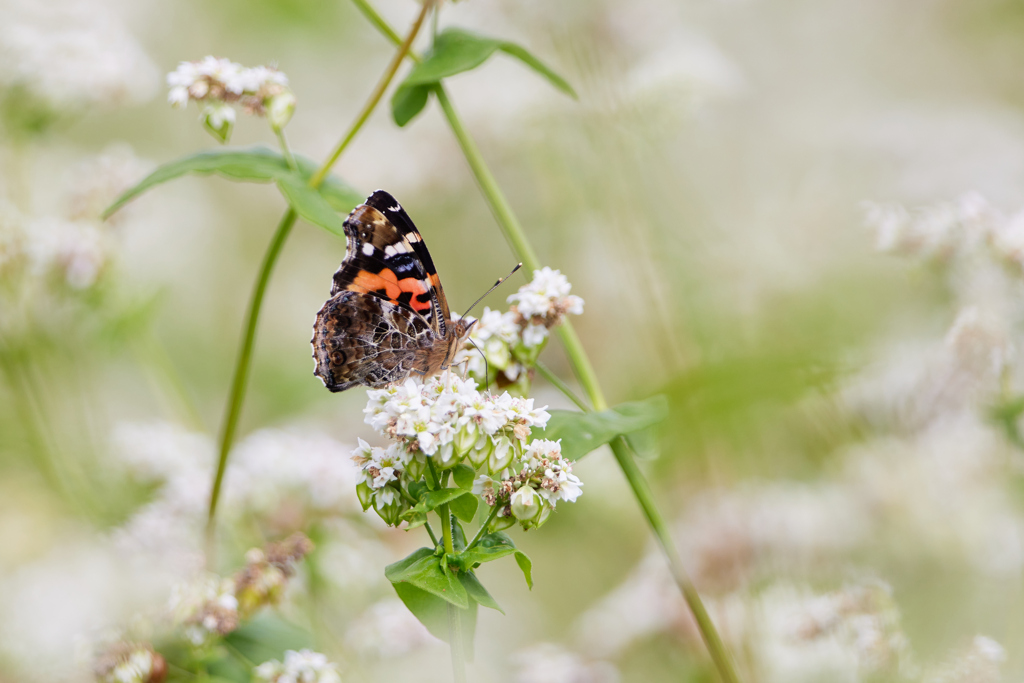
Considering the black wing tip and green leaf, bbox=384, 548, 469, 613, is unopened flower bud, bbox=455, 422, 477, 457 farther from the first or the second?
the black wing tip

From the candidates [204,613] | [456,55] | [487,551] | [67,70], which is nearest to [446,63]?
[456,55]

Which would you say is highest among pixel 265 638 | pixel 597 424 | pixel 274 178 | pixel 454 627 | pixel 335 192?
pixel 335 192

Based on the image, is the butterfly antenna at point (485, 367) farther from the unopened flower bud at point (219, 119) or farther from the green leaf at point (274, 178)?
the unopened flower bud at point (219, 119)

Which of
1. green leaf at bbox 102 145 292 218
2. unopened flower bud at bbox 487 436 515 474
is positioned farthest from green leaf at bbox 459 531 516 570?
green leaf at bbox 102 145 292 218

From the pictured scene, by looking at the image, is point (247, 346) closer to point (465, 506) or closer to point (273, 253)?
point (273, 253)

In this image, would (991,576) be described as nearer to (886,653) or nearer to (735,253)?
(886,653)
